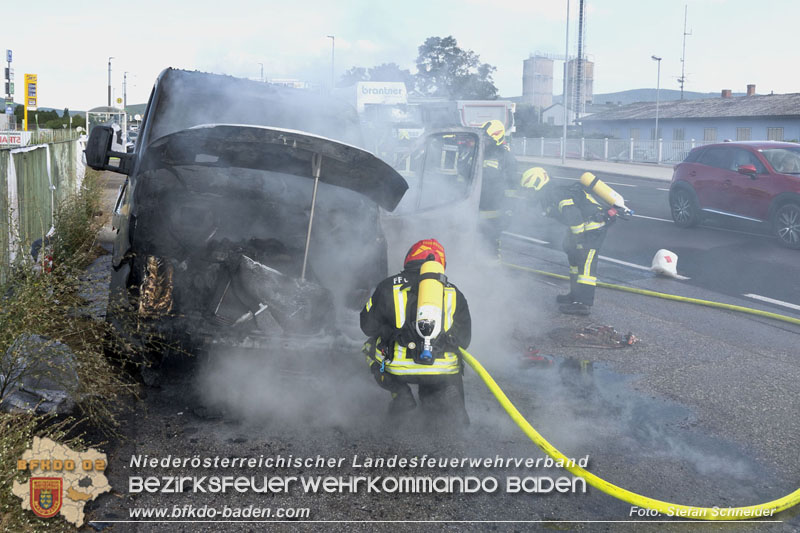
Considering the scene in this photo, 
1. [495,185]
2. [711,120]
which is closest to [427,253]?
[495,185]

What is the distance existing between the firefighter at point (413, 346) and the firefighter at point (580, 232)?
350 cm

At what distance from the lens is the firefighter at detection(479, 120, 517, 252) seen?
8.47 metres

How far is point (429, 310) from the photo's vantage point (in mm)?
4191

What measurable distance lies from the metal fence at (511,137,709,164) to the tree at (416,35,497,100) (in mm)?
8745

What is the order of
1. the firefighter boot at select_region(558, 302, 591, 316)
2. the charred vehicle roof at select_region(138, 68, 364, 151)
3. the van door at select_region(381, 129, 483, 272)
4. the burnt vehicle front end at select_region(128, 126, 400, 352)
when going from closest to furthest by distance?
the burnt vehicle front end at select_region(128, 126, 400, 352)
the charred vehicle roof at select_region(138, 68, 364, 151)
the van door at select_region(381, 129, 483, 272)
the firefighter boot at select_region(558, 302, 591, 316)

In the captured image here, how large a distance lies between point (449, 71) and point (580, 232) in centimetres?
1659

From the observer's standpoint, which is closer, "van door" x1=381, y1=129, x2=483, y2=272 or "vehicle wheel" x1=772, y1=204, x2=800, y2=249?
"van door" x1=381, y1=129, x2=483, y2=272

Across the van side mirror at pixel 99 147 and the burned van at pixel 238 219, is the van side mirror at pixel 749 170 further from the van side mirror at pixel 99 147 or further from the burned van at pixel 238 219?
the van side mirror at pixel 99 147

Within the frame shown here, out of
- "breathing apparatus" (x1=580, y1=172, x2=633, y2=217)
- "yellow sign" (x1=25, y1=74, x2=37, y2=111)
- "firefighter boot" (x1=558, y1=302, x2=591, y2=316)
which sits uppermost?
"yellow sign" (x1=25, y1=74, x2=37, y2=111)

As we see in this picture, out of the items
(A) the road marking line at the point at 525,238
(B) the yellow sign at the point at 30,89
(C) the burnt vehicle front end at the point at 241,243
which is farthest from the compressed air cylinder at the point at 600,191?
(B) the yellow sign at the point at 30,89

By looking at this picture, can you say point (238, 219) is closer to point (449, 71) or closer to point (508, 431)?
point (508, 431)

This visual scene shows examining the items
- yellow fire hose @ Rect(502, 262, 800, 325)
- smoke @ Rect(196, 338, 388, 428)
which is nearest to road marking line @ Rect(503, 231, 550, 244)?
yellow fire hose @ Rect(502, 262, 800, 325)

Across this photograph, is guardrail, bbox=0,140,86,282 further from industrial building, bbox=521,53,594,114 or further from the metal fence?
industrial building, bbox=521,53,594,114

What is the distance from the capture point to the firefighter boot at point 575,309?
765 centimetres
